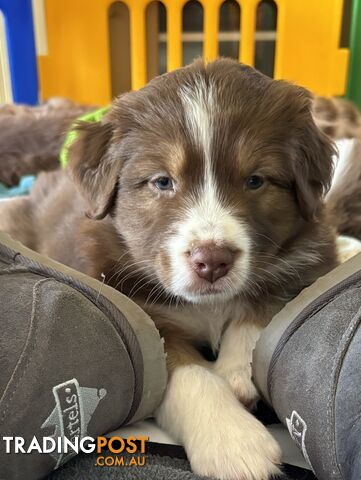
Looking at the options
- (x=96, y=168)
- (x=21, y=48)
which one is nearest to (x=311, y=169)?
(x=96, y=168)

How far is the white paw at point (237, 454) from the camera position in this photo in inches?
66.4

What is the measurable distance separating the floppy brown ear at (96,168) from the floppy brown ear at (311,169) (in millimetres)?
700

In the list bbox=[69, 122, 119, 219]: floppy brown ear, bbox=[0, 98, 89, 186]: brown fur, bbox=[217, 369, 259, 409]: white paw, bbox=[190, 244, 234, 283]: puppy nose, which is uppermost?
bbox=[69, 122, 119, 219]: floppy brown ear

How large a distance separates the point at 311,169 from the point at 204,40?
12.4 feet

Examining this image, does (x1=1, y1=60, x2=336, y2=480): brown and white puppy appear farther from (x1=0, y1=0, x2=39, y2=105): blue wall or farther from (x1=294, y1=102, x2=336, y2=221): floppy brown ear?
(x1=0, y1=0, x2=39, y2=105): blue wall

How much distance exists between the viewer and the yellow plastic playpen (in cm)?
545

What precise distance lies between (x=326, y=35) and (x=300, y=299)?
4.23 metres

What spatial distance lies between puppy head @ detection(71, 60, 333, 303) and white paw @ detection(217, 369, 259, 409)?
277 mm

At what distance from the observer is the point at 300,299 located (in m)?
1.93

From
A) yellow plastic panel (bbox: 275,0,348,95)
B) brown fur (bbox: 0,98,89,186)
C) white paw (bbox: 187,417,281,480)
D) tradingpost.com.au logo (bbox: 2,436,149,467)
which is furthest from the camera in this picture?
yellow plastic panel (bbox: 275,0,348,95)

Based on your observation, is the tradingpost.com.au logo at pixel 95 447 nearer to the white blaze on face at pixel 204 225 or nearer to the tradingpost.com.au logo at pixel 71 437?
the tradingpost.com.au logo at pixel 71 437


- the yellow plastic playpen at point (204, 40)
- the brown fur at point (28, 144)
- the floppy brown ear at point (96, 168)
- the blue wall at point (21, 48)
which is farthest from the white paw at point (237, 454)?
the blue wall at point (21, 48)

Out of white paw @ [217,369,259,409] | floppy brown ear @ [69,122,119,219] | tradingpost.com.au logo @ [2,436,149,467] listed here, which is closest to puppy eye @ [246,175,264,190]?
floppy brown ear @ [69,122,119,219]

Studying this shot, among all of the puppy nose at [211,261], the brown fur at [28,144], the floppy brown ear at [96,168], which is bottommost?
the brown fur at [28,144]
